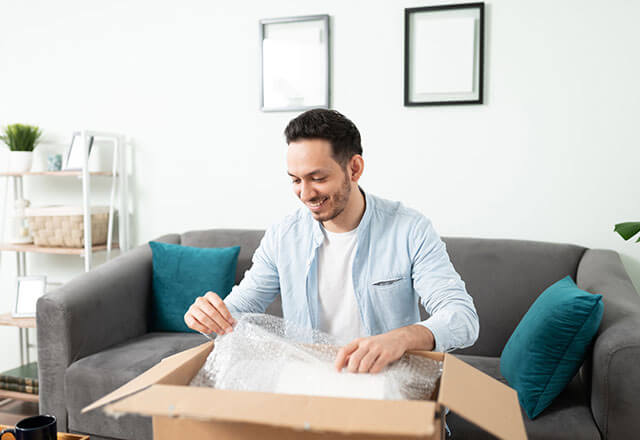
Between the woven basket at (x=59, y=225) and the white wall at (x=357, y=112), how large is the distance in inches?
13.0

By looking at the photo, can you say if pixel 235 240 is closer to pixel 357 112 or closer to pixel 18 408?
pixel 357 112

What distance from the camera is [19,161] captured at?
2830 mm

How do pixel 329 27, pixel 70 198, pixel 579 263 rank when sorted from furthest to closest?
pixel 70 198
pixel 329 27
pixel 579 263

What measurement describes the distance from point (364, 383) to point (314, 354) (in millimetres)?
121

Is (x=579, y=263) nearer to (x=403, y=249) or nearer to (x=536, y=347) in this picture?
(x=536, y=347)

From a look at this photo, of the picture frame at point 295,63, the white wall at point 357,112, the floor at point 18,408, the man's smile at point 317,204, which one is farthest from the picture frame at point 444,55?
the floor at point 18,408

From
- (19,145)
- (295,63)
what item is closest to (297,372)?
(295,63)

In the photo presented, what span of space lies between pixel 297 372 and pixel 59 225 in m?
2.39

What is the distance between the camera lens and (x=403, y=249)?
1.42m

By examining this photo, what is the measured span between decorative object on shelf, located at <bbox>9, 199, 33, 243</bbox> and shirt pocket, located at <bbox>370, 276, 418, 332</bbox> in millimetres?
2238

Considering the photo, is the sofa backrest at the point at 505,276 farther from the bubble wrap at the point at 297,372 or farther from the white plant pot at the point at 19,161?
the white plant pot at the point at 19,161

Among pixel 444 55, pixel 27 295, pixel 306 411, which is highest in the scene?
pixel 444 55

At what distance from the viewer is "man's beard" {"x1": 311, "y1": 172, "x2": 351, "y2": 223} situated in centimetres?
134

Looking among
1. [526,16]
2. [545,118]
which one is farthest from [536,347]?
[526,16]
